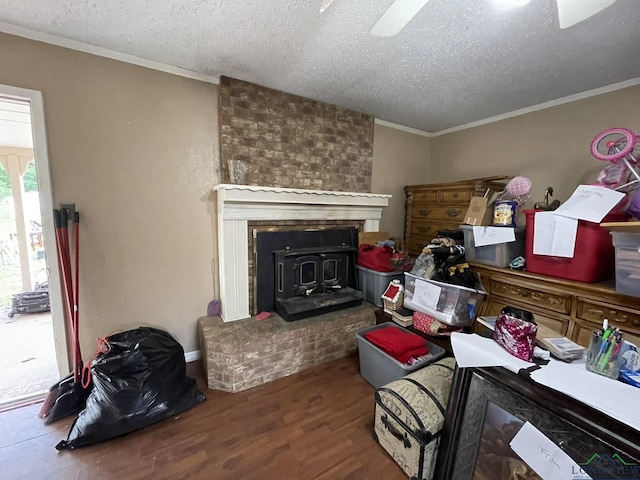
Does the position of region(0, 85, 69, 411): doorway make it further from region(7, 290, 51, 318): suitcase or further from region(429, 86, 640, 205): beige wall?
region(429, 86, 640, 205): beige wall

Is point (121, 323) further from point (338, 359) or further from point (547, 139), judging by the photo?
point (547, 139)

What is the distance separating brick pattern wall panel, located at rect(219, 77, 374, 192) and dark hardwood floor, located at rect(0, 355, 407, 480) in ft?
5.81

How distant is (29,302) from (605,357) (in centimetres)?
510

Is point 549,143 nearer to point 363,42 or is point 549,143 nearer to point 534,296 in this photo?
point 534,296

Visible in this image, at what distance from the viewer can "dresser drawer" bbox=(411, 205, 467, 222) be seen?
266 cm

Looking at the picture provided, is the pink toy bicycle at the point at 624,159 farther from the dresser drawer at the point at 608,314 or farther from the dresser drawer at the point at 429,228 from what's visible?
the dresser drawer at the point at 429,228

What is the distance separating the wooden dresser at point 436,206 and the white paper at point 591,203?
2.98 ft

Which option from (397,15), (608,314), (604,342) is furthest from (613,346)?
(397,15)

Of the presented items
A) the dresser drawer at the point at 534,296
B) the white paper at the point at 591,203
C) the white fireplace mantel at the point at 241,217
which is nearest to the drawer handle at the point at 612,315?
the dresser drawer at the point at 534,296

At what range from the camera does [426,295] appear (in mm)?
1995

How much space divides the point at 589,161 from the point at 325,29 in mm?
2400

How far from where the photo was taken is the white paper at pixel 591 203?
1.36 m

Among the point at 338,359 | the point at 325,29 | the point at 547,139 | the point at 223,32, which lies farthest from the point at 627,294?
the point at 223,32

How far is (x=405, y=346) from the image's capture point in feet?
5.83
